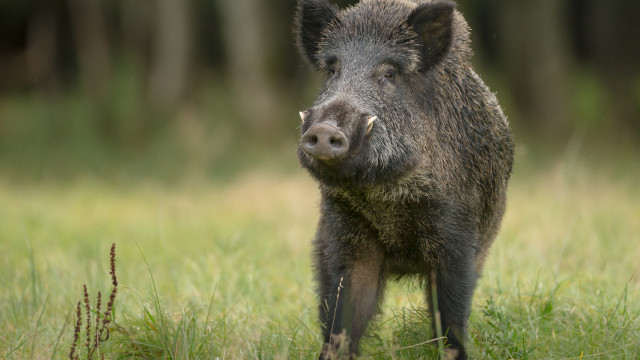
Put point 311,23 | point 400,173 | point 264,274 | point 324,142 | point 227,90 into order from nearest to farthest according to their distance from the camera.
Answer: point 324,142 < point 400,173 < point 311,23 < point 264,274 < point 227,90

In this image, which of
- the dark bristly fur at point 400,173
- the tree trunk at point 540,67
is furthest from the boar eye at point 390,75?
the tree trunk at point 540,67

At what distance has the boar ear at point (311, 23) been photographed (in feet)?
13.8

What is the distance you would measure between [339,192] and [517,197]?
509 cm

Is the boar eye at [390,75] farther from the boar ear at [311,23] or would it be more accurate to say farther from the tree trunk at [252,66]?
the tree trunk at [252,66]

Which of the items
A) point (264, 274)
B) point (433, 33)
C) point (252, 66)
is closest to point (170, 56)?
point (252, 66)

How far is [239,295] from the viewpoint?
5.14 metres

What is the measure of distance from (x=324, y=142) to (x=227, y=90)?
14.6 meters

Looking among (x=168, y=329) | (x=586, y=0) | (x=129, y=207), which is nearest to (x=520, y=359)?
(x=168, y=329)

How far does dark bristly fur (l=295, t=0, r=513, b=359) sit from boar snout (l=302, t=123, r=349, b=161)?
27 centimetres

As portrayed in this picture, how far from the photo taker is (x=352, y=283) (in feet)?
12.9

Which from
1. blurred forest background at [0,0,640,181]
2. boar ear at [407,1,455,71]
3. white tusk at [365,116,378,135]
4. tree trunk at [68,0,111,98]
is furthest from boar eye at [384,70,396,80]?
tree trunk at [68,0,111,98]

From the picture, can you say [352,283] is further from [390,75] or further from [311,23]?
[311,23]

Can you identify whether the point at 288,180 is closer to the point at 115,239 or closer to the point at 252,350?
the point at 115,239

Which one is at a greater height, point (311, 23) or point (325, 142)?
point (311, 23)
